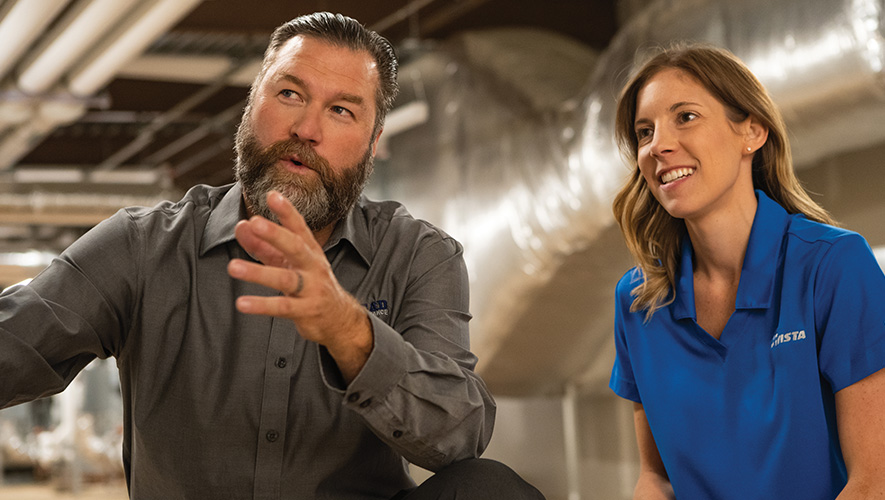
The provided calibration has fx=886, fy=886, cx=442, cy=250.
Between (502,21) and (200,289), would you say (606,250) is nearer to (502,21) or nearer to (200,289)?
(502,21)

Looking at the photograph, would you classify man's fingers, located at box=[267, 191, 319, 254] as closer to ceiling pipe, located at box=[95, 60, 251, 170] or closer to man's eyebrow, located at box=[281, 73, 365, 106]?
man's eyebrow, located at box=[281, 73, 365, 106]

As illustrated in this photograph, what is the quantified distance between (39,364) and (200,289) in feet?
0.78

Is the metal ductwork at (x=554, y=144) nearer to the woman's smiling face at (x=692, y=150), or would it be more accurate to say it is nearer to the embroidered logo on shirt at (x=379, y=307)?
the woman's smiling face at (x=692, y=150)

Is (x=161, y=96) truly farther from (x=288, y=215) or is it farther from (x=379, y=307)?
(x=288, y=215)

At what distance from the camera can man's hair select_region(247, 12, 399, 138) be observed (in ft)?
4.51

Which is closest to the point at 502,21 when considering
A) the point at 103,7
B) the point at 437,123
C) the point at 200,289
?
the point at 437,123

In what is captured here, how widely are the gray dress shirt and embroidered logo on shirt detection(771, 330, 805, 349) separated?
1.47ft

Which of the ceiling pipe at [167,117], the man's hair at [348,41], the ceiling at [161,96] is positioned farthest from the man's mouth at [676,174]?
the ceiling pipe at [167,117]

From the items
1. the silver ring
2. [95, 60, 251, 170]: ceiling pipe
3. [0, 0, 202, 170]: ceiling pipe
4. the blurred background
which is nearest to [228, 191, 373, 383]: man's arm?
the silver ring

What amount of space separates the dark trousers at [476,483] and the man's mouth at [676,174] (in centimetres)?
56

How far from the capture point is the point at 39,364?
1.14m

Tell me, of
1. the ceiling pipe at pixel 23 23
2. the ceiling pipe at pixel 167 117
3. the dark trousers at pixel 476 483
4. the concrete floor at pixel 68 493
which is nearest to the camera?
the dark trousers at pixel 476 483

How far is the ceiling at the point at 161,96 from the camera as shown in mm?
4223

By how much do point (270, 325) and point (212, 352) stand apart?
0.09m
